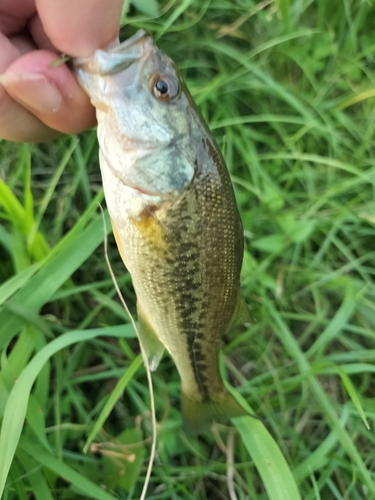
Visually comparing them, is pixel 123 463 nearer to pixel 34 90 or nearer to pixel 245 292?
pixel 245 292

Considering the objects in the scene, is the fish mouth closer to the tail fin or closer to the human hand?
the human hand

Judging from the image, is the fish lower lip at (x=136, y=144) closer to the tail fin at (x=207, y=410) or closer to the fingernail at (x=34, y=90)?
the fingernail at (x=34, y=90)

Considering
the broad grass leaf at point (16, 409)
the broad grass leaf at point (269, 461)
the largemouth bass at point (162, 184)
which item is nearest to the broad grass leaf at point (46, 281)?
the broad grass leaf at point (16, 409)

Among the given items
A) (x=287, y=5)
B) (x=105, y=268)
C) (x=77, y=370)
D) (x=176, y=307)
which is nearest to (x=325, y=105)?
(x=287, y=5)

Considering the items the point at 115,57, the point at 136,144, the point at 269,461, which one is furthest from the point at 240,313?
the point at 115,57

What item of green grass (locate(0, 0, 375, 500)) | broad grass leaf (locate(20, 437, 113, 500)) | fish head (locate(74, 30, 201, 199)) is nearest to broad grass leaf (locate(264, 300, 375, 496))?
green grass (locate(0, 0, 375, 500))
